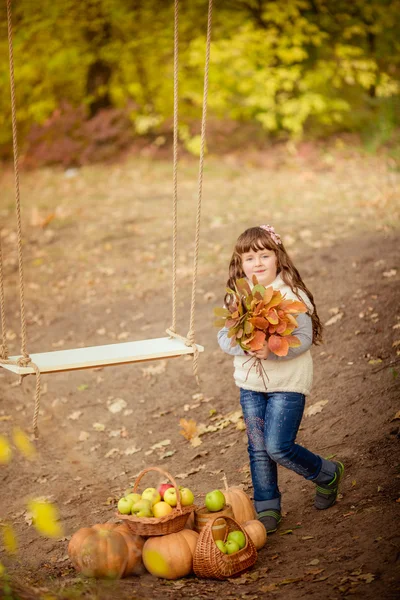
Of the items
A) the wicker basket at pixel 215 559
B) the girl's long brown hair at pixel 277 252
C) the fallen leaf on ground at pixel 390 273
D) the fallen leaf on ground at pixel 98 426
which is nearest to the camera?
the wicker basket at pixel 215 559

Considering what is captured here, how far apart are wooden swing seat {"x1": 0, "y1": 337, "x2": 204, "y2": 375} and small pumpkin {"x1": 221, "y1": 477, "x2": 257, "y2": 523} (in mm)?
819

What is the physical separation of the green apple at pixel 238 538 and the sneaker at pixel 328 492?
62 centimetres

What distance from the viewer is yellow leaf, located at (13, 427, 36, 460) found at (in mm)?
5336

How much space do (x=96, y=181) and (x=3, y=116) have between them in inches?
122

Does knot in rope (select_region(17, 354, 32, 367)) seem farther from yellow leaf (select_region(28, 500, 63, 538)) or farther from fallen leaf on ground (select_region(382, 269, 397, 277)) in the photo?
fallen leaf on ground (select_region(382, 269, 397, 277))

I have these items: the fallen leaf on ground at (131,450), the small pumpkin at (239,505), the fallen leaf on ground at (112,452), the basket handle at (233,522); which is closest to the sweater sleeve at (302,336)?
the small pumpkin at (239,505)

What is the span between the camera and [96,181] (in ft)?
41.8

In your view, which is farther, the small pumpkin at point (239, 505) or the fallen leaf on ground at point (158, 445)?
the fallen leaf on ground at point (158, 445)

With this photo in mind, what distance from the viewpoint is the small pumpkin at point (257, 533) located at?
338cm

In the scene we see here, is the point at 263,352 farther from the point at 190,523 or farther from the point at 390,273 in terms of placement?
the point at 390,273

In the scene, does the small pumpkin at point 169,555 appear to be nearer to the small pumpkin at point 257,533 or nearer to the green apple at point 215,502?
the green apple at point 215,502

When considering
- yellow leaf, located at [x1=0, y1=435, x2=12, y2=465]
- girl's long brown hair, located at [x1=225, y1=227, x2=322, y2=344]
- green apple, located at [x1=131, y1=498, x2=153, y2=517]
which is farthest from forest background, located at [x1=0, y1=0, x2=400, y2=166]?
green apple, located at [x1=131, y1=498, x2=153, y2=517]

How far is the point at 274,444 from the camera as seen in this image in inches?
136

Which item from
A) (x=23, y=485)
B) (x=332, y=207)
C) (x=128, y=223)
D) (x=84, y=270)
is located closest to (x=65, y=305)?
(x=84, y=270)
